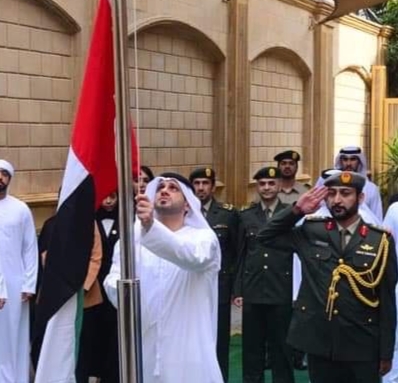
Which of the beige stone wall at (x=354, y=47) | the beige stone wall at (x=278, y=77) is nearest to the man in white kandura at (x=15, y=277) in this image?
the beige stone wall at (x=278, y=77)

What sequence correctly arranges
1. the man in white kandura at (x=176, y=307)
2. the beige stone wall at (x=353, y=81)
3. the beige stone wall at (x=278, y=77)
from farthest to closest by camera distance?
the beige stone wall at (x=353, y=81) → the beige stone wall at (x=278, y=77) → the man in white kandura at (x=176, y=307)

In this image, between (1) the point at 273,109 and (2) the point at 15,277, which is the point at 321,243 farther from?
(1) the point at 273,109

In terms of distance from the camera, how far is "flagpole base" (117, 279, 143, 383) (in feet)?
10.9

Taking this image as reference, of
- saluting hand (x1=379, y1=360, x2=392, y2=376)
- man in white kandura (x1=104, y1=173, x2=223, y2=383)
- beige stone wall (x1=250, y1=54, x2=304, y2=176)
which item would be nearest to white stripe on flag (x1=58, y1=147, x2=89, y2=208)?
man in white kandura (x1=104, y1=173, x2=223, y2=383)

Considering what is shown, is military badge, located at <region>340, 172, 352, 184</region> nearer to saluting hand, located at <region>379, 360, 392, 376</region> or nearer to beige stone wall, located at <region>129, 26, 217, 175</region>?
saluting hand, located at <region>379, 360, 392, 376</region>

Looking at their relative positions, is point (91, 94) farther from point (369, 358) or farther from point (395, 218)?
point (395, 218)

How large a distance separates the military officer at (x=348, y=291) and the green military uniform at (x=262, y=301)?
1907 millimetres

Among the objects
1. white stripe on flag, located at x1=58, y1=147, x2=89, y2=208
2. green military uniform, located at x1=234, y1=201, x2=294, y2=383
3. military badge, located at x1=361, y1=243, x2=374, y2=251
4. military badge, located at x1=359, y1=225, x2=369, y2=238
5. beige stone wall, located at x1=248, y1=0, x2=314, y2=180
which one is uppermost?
beige stone wall, located at x1=248, y1=0, x2=314, y2=180

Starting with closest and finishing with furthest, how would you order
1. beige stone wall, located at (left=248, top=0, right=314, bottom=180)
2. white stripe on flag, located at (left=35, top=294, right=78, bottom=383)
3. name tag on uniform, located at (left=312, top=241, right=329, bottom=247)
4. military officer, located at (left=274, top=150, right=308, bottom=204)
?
white stripe on flag, located at (left=35, top=294, right=78, bottom=383) < name tag on uniform, located at (left=312, top=241, right=329, bottom=247) < military officer, located at (left=274, top=150, right=308, bottom=204) < beige stone wall, located at (left=248, top=0, right=314, bottom=180)

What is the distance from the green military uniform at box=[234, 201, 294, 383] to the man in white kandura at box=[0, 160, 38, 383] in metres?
1.62

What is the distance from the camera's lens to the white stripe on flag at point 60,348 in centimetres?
389

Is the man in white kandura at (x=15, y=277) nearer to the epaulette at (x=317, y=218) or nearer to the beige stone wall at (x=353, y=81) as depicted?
the epaulette at (x=317, y=218)

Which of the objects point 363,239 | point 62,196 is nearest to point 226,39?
point 363,239

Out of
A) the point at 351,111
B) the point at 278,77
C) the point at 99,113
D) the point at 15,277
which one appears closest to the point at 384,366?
the point at 99,113
